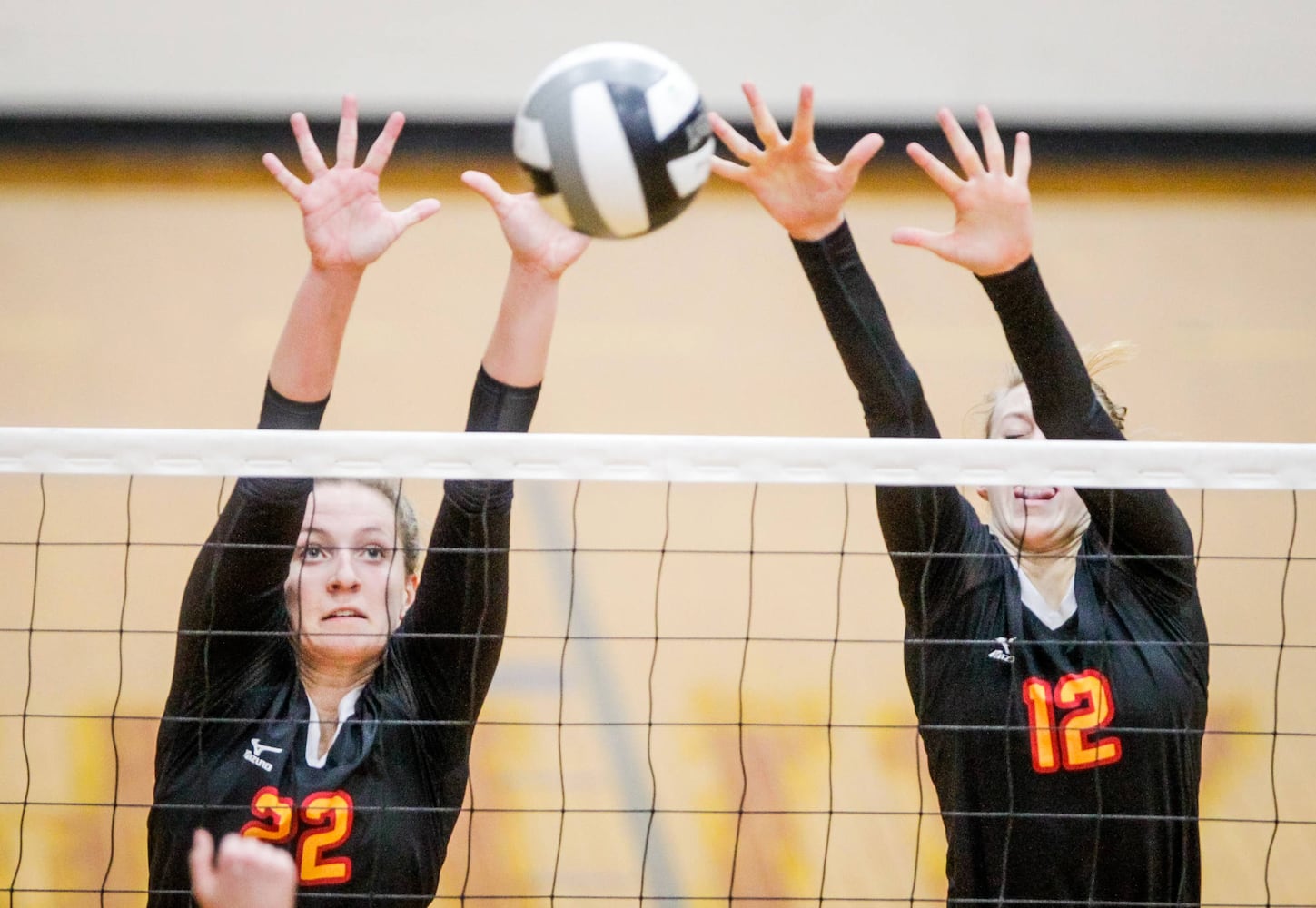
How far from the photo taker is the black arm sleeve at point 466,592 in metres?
2.25

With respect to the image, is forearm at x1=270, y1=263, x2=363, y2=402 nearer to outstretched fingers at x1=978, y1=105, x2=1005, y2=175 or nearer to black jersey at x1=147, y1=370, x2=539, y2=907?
black jersey at x1=147, y1=370, x2=539, y2=907

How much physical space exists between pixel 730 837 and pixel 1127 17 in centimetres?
287

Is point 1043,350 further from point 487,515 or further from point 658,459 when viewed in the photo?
point 487,515

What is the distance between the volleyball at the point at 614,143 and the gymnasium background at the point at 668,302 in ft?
6.96

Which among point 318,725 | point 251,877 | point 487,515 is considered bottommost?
point 251,877

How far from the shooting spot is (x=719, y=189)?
4.33m

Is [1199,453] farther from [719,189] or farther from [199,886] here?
[719,189]

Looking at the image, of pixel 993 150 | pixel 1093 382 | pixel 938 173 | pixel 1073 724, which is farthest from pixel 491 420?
pixel 1093 382

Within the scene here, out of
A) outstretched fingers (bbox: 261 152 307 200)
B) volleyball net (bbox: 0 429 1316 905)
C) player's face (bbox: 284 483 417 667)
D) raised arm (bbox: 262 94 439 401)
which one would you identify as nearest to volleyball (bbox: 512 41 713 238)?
raised arm (bbox: 262 94 439 401)

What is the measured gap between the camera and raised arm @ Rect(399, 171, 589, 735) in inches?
88.8

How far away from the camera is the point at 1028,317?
87.3 inches

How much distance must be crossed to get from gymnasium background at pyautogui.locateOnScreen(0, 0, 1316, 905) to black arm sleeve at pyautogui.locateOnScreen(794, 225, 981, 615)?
5.79 ft

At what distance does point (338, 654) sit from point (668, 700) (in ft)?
6.25

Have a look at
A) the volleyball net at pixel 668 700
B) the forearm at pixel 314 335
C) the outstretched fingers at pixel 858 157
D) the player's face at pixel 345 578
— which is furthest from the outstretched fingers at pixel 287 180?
the volleyball net at pixel 668 700
